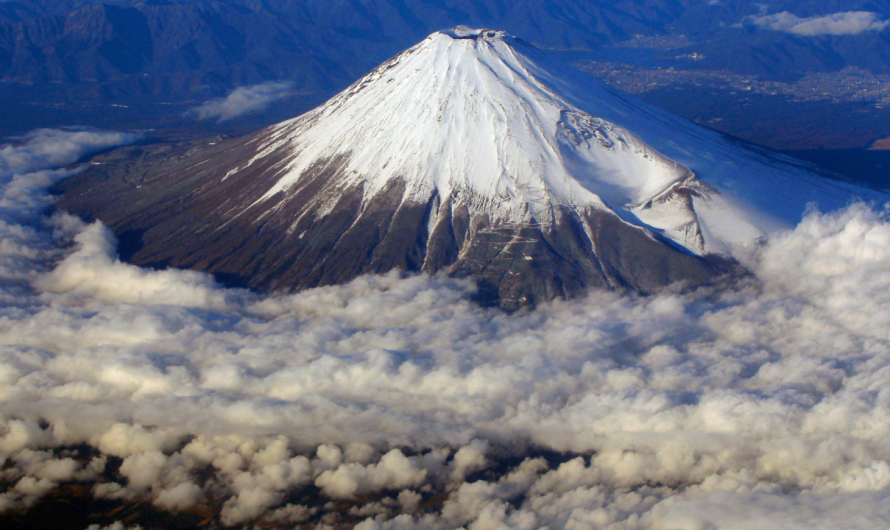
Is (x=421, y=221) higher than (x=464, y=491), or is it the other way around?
(x=421, y=221)

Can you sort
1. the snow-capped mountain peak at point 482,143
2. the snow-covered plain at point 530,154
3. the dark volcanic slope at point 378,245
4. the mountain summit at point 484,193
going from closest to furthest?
the dark volcanic slope at point 378,245 < the mountain summit at point 484,193 < the snow-covered plain at point 530,154 < the snow-capped mountain peak at point 482,143

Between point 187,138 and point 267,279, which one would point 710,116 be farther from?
point 267,279

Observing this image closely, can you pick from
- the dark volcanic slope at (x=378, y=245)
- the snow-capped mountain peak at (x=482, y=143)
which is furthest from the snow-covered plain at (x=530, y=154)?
the dark volcanic slope at (x=378, y=245)

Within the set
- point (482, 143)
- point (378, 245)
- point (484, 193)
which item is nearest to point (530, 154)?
point (482, 143)

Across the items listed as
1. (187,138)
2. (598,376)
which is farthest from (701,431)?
(187,138)

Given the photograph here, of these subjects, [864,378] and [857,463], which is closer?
[857,463]

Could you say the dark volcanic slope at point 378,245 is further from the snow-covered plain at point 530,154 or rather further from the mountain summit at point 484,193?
the snow-covered plain at point 530,154
